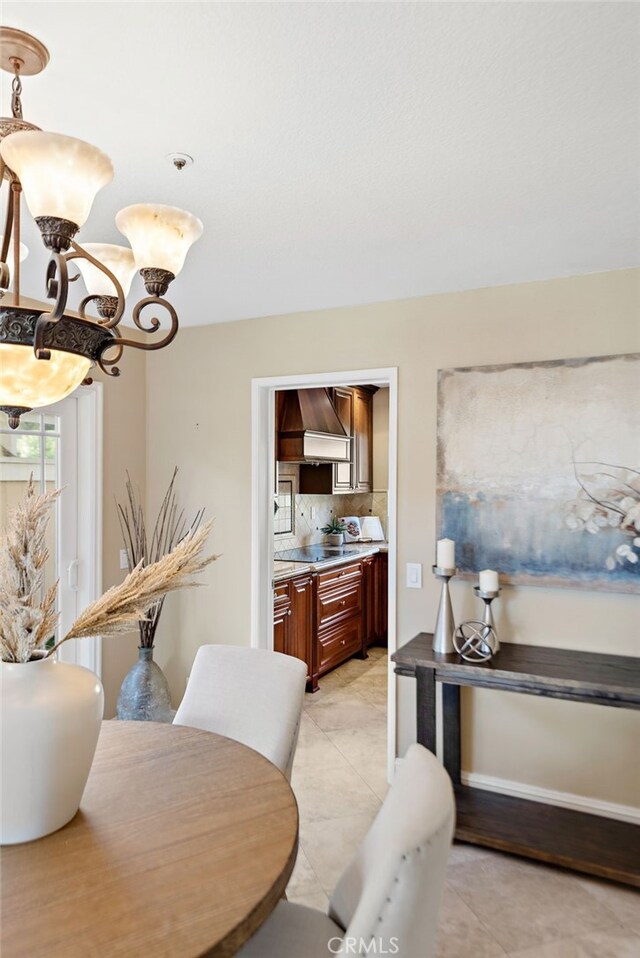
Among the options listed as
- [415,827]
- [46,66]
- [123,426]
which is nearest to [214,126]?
[46,66]

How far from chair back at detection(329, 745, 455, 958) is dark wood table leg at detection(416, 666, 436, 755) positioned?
143 cm

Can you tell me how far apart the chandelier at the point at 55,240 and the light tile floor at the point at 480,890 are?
204cm

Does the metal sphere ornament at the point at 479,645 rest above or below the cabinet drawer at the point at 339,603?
above

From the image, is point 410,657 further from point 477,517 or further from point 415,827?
point 415,827

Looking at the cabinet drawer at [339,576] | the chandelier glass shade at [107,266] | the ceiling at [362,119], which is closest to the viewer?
the ceiling at [362,119]

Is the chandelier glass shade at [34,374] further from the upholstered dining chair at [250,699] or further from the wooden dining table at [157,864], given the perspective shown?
the upholstered dining chair at [250,699]

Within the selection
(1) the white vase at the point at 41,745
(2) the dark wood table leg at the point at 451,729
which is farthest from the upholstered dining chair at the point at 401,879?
(2) the dark wood table leg at the point at 451,729

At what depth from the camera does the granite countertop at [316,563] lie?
13.2ft

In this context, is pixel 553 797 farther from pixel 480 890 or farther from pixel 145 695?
pixel 145 695

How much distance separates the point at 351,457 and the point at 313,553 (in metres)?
1.09

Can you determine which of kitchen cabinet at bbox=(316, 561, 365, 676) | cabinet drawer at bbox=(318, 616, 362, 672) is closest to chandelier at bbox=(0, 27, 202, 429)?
kitchen cabinet at bbox=(316, 561, 365, 676)

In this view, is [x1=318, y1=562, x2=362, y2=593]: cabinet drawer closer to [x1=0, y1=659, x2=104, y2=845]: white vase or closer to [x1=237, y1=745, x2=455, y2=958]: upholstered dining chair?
[x1=237, y1=745, x2=455, y2=958]: upholstered dining chair

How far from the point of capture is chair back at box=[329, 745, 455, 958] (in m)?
0.97

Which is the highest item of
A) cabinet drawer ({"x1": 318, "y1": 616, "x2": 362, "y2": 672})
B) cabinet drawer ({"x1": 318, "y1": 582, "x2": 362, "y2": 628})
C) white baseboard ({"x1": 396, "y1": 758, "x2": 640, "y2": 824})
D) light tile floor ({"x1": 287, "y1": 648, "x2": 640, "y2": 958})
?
cabinet drawer ({"x1": 318, "y1": 582, "x2": 362, "y2": 628})
